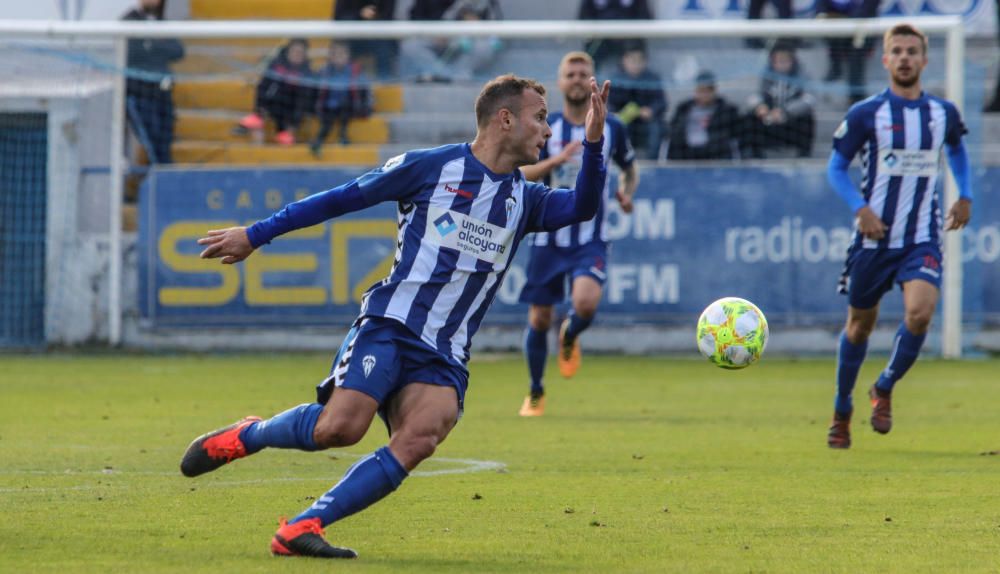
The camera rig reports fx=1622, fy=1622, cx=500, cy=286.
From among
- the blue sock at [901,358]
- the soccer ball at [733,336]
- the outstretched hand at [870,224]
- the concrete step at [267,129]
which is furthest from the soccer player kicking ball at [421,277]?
the concrete step at [267,129]

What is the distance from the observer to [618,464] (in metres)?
8.58

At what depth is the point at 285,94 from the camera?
19.5 metres

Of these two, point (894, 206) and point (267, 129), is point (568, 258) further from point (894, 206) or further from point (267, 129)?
point (267, 129)

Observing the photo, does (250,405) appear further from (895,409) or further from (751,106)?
(751,106)

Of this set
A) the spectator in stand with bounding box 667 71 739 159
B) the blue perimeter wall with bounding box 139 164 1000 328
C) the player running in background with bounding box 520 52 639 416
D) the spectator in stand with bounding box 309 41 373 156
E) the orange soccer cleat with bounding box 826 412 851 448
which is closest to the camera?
the orange soccer cleat with bounding box 826 412 851 448

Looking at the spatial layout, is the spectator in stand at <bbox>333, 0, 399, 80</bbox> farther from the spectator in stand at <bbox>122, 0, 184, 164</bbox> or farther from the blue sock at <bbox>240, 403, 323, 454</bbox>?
the blue sock at <bbox>240, 403, 323, 454</bbox>

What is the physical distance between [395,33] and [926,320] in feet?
32.5

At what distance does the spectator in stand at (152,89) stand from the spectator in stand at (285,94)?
956 millimetres

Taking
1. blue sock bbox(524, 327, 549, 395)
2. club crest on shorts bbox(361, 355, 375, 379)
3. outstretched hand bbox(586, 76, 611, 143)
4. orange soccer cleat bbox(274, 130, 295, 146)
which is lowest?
blue sock bbox(524, 327, 549, 395)

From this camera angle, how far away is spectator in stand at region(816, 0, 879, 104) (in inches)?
756

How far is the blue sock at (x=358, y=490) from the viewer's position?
18.0 ft

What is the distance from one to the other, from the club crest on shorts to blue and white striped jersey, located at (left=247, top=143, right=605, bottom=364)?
0.20 meters

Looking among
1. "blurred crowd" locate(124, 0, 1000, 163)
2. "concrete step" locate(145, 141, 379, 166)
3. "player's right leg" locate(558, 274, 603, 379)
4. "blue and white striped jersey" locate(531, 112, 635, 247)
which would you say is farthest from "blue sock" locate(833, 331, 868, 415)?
"concrete step" locate(145, 141, 379, 166)

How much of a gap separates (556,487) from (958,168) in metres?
3.87
